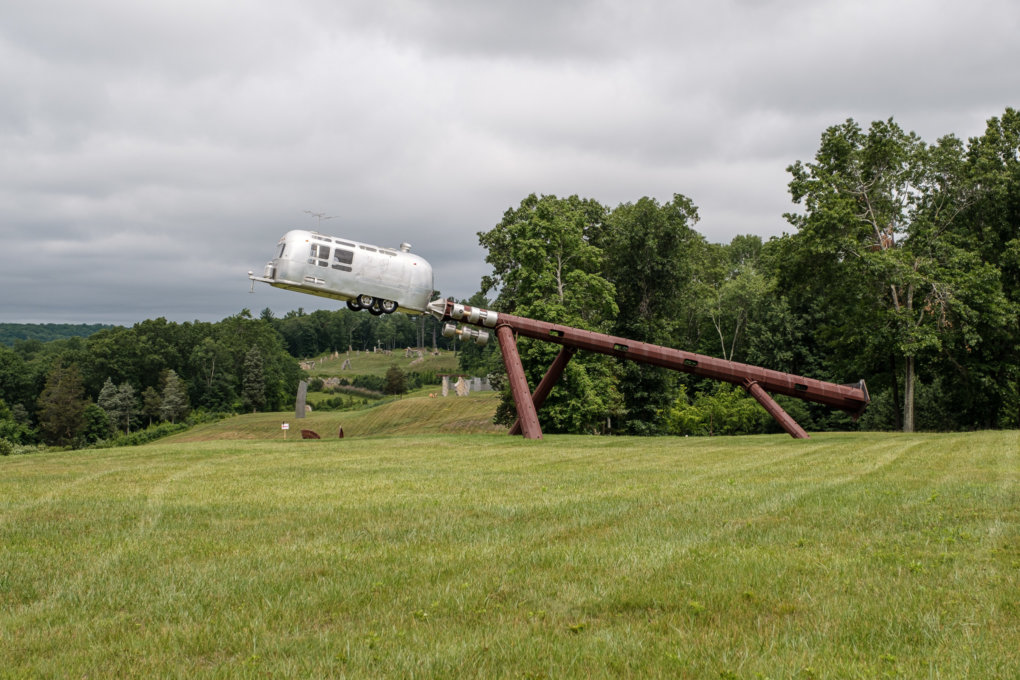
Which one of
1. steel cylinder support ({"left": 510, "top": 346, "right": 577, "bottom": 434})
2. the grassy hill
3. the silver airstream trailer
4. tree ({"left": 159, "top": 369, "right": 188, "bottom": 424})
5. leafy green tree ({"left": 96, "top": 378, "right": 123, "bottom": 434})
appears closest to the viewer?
the silver airstream trailer

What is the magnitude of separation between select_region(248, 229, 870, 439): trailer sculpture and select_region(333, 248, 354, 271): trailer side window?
3cm

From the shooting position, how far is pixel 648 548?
7734 millimetres

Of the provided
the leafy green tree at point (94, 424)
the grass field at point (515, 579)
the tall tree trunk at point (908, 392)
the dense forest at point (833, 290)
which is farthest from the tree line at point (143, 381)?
the grass field at point (515, 579)

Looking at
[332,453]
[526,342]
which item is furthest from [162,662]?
[526,342]

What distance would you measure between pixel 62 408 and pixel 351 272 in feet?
309

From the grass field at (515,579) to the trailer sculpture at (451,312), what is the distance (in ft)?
38.9

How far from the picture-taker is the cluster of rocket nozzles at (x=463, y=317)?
1065 inches

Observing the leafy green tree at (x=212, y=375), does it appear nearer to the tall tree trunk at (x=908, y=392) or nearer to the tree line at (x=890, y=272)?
the tree line at (x=890, y=272)

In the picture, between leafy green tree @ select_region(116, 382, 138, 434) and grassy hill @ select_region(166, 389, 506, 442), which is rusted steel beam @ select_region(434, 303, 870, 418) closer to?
grassy hill @ select_region(166, 389, 506, 442)

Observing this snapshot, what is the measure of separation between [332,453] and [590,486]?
10.7 meters

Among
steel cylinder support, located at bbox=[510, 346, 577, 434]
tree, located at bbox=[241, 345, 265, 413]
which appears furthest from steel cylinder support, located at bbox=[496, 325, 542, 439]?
tree, located at bbox=[241, 345, 265, 413]

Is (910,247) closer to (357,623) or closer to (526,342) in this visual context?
(526,342)

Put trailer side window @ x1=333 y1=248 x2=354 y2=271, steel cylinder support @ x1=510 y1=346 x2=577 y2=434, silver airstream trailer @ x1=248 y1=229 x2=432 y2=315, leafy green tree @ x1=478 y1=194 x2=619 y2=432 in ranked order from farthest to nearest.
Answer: leafy green tree @ x1=478 y1=194 x2=619 y2=432
steel cylinder support @ x1=510 y1=346 x2=577 y2=434
trailer side window @ x1=333 y1=248 x2=354 y2=271
silver airstream trailer @ x1=248 y1=229 x2=432 y2=315

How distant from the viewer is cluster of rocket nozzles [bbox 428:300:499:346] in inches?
1065
